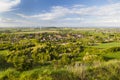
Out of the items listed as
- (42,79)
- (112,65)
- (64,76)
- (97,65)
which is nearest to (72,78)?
(64,76)

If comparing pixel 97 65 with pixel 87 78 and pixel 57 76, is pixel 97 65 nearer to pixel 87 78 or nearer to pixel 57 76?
pixel 87 78

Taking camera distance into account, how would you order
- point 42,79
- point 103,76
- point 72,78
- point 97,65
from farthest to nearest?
1. point 97,65
2. point 103,76
3. point 72,78
4. point 42,79

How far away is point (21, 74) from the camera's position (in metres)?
6.64

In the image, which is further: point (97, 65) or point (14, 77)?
point (97, 65)

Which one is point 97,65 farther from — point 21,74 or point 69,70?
point 21,74

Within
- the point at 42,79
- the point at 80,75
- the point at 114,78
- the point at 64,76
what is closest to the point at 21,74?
the point at 42,79

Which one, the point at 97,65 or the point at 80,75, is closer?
the point at 80,75

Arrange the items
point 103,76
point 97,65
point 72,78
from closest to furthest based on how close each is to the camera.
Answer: point 72,78 < point 103,76 < point 97,65

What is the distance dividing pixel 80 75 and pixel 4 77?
8.16ft

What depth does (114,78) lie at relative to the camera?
24.4ft

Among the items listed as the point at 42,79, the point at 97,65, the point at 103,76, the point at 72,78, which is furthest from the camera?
the point at 97,65

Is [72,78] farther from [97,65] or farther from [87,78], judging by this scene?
[97,65]

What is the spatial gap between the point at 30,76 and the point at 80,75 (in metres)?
1.69

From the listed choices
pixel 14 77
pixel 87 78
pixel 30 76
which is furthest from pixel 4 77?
pixel 87 78
